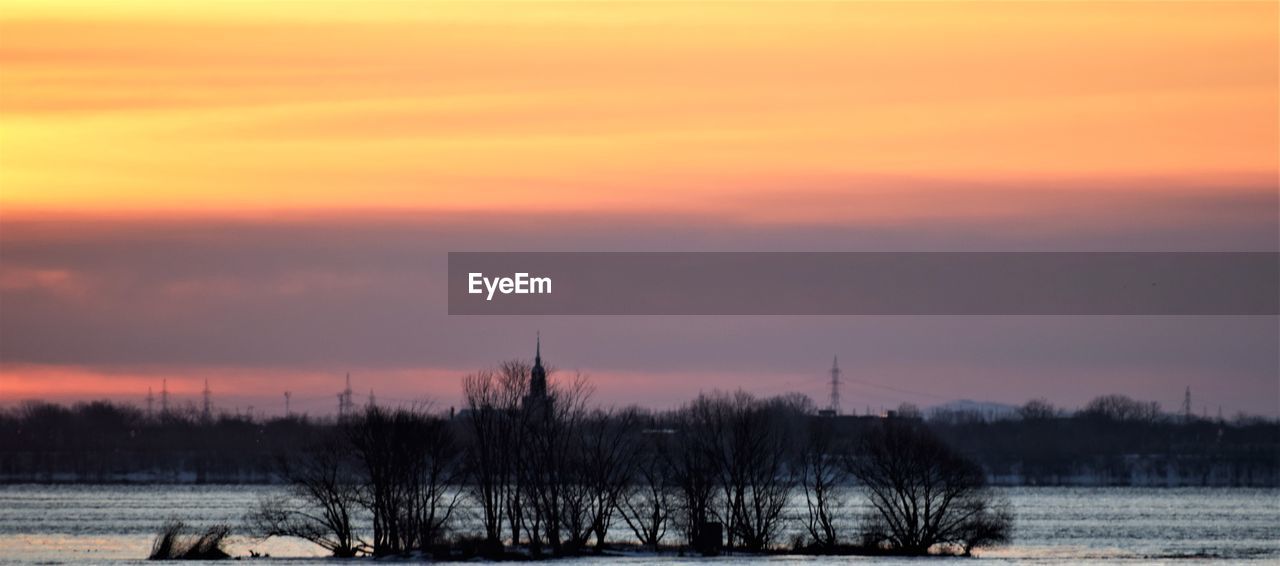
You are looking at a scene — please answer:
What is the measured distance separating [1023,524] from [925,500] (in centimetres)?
2464

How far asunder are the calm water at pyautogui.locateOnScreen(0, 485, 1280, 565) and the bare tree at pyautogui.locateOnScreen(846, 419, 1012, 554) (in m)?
1.55

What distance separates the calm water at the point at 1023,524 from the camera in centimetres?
7938

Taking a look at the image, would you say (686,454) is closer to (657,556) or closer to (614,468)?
(614,468)

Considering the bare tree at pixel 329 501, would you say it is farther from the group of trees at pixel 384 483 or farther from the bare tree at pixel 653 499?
the bare tree at pixel 653 499

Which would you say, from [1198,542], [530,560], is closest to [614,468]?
[530,560]

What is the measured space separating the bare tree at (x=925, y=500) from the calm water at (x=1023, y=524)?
5.08ft

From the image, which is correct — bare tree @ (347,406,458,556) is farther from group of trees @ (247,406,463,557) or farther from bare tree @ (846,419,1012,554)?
bare tree @ (846,419,1012,554)

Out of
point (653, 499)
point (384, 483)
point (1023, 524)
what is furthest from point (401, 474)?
point (1023, 524)

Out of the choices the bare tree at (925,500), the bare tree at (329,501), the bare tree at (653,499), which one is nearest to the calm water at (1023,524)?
the bare tree at (329,501)

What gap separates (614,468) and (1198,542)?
1009 inches

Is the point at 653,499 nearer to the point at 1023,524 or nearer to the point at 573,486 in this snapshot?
the point at 573,486

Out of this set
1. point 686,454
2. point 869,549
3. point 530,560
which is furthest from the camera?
point 686,454

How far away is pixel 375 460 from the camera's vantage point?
82250mm

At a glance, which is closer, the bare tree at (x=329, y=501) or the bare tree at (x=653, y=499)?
the bare tree at (x=329, y=501)
